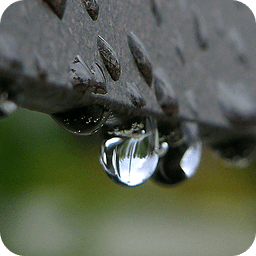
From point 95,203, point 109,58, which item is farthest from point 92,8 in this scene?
point 95,203

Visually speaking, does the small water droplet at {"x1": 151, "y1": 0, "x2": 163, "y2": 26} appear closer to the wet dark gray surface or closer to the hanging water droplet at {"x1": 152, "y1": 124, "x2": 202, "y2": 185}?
the wet dark gray surface

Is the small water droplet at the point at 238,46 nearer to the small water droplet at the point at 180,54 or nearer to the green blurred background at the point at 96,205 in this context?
the small water droplet at the point at 180,54

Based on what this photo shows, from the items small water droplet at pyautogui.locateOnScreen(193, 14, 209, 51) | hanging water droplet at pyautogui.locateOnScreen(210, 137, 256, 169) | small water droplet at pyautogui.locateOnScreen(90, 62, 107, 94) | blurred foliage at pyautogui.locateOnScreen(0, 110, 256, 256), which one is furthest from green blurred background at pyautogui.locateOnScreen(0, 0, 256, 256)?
small water droplet at pyautogui.locateOnScreen(90, 62, 107, 94)

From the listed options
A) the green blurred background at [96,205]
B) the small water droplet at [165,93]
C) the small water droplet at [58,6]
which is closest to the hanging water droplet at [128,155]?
the small water droplet at [165,93]

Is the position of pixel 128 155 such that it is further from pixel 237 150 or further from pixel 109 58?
pixel 237 150

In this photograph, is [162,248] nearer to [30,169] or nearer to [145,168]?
[30,169]
